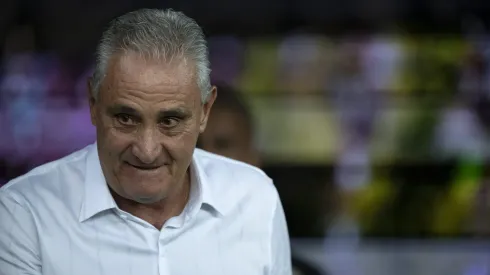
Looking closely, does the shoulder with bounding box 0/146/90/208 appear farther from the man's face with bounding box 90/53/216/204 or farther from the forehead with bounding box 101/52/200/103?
the forehead with bounding box 101/52/200/103

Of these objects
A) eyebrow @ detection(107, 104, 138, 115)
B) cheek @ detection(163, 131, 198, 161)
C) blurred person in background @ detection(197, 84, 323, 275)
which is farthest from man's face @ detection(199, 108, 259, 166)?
eyebrow @ detection(107, 104, 138, 115)

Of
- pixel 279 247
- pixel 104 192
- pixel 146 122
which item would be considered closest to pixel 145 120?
pixel 146 122

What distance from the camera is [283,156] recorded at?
191 inches

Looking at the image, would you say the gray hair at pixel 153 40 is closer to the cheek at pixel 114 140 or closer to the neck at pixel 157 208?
the cheek at pixel 114 140

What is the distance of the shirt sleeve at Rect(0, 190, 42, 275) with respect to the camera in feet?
7.43

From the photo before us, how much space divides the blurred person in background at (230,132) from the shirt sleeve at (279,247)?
2.93ft

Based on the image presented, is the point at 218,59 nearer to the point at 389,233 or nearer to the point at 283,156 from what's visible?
the point at 283,156

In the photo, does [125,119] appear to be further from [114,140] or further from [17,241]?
[17,241]

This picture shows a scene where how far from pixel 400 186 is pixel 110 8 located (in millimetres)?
1600

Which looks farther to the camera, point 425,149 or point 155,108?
point 425,149

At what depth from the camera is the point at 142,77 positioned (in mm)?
2203

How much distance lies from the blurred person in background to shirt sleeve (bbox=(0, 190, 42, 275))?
1217 mm

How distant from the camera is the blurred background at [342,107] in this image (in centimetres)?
470

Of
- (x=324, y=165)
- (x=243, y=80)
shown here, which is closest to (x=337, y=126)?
(x=324, y=165)
